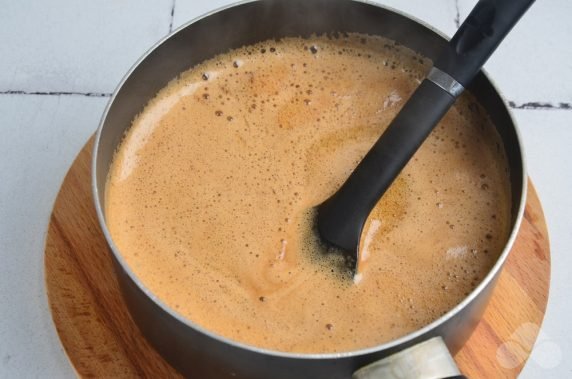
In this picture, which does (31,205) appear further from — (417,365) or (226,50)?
(417,365)

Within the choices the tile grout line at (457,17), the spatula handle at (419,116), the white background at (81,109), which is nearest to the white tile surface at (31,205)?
the white background at (81,109)

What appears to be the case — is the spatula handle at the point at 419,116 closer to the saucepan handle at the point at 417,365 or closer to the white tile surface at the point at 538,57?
the saucepan handle at the point at 417,365

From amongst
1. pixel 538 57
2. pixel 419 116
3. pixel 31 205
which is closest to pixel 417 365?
pixel 419 116

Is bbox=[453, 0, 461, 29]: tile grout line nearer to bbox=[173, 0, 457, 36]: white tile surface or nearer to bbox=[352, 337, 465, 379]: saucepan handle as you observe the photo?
bbox=[173, 0, 457, 36]: white tile surface

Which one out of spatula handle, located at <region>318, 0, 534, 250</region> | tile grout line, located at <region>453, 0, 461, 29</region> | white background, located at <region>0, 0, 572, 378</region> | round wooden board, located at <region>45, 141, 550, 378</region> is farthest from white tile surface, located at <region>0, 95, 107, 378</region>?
tile grout line, located at <region>453, 0, 461, 29</region>

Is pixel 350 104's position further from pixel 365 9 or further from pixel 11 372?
pixel 11 372

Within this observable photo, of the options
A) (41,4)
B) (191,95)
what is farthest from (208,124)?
(41,4)
